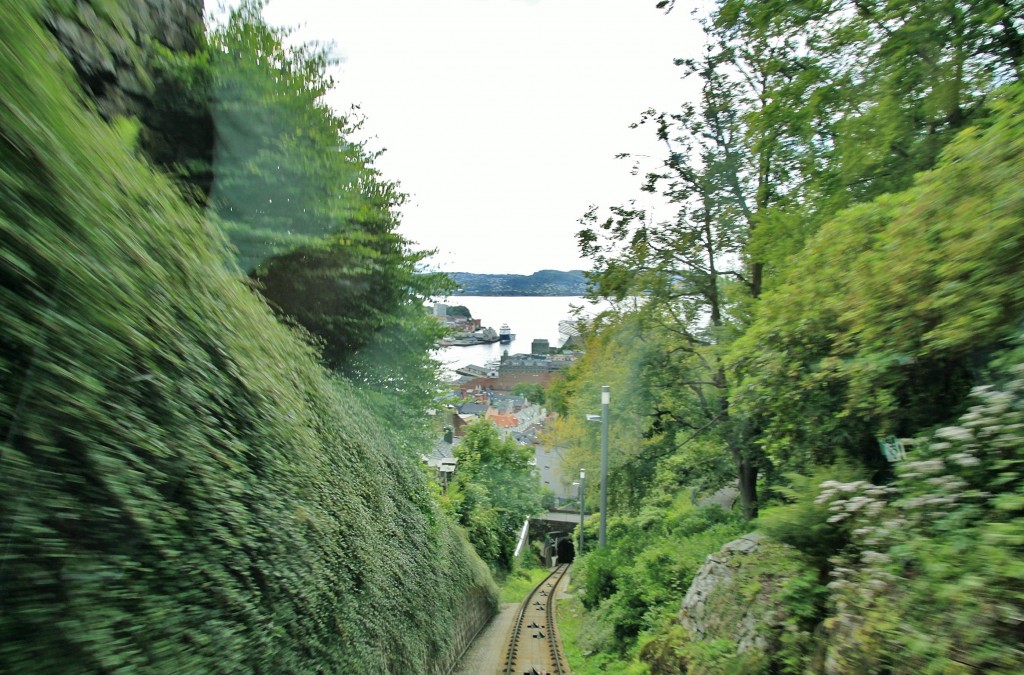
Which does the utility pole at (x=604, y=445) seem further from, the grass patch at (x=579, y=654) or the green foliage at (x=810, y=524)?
the green foliage at (x=810, y=524)

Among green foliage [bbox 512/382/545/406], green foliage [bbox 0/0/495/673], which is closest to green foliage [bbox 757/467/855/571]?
green foliage [bbox 0/0/495/673]

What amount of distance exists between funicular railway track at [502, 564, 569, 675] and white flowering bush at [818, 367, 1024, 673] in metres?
8.36

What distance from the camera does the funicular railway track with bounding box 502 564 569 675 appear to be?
11.4m

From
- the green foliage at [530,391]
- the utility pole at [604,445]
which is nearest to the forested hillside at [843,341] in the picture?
the utility pole at [604,445]

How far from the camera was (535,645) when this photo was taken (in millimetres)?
13578

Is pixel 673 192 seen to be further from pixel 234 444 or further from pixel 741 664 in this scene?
pixel 234 444

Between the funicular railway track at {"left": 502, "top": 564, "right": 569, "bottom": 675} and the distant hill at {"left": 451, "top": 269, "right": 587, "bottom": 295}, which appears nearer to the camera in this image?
the funicular railway track at {"left": 502, "top": 564, "right": 569, "bottom": 675}

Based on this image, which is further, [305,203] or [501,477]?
[501,477]

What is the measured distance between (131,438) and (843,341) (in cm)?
598

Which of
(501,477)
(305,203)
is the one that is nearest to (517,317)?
(501,477)

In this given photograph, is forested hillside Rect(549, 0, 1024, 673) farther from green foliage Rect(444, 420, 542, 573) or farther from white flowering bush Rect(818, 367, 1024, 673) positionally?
green foliage Rect(444, 420, 542, 573)

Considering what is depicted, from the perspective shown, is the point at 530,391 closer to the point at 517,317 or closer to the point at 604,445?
the point at 517,317

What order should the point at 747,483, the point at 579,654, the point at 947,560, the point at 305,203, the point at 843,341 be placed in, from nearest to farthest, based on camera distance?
1. the point at 947,560
2. the point at 843,341
3. the point at 305,203
4. the point at 747,483
5. the point at 579,654

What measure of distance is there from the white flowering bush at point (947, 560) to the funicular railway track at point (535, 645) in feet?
27.4
